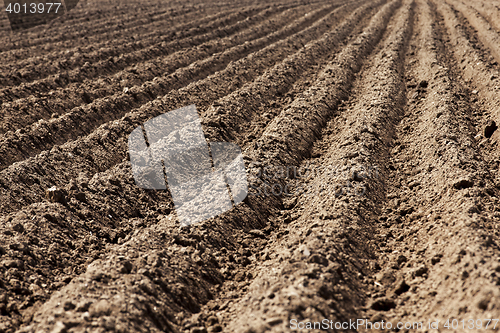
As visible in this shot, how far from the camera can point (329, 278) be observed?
3.11 m

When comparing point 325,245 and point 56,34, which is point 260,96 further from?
point 56,34

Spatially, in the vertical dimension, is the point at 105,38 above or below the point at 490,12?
above

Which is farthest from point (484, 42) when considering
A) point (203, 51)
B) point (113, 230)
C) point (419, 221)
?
point (113, 230)

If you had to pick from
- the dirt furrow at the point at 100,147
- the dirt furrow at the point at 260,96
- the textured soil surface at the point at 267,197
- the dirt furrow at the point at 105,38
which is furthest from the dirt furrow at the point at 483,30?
the dirt furrow at the point at 105,38

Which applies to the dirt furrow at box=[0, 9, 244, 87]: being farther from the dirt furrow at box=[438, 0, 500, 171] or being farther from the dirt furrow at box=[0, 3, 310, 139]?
the dirt furrow at box=[438, 0, 500, 171]

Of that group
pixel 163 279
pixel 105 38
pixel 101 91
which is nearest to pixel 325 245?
pixel 163 279

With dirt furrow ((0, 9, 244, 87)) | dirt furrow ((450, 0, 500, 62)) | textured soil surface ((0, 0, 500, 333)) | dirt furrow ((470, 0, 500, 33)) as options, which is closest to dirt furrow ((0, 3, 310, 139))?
textured soil surface ((0, 0, 500, 333))

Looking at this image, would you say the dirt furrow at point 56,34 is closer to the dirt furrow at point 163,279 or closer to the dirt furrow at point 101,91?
the dirt furrow at point 101,91

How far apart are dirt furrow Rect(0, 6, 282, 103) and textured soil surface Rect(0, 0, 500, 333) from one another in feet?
0.16

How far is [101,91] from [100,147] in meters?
2.67

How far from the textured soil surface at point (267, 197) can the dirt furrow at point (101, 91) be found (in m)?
0.05

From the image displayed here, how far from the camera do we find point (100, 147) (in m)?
5.74

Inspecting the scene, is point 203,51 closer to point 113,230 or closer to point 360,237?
point 113,230

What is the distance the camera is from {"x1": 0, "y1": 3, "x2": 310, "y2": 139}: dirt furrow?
6.85m
